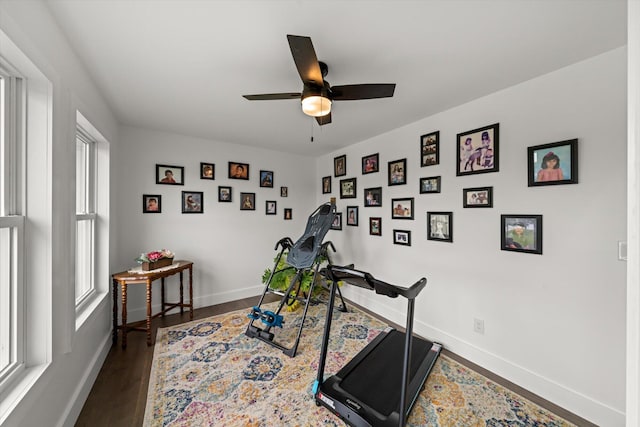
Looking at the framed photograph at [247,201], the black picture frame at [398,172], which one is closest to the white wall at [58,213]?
the framed photograph at [247,201]

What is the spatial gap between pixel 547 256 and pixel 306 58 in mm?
2221

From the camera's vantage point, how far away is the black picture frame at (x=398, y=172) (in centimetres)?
297

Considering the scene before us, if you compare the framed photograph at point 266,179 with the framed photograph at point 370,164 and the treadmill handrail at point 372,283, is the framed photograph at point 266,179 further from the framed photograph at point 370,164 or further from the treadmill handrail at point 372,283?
the treadmill handrail at point 372,283

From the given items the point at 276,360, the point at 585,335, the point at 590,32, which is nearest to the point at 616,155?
the point at 590,32

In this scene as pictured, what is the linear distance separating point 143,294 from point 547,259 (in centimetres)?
421

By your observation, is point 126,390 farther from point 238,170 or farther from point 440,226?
point 440,226

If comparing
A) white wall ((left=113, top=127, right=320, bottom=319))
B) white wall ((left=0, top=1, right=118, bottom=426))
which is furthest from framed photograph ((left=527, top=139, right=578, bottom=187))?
white wall ((left=113, top=127, right=320, bottom=319))

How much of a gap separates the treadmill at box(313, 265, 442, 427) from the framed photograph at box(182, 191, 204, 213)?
248 centimetres

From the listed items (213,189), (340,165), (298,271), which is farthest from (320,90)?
(213,189)

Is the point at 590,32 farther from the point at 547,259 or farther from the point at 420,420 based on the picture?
the point at 420,420

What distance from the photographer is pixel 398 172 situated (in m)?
3.05

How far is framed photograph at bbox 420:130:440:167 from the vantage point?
2.60m

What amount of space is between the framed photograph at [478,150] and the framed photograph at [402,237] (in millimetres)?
892

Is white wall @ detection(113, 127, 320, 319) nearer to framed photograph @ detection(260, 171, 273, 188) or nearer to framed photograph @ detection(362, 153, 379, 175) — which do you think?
framed photograph @ detection(260, 171, 273, 188)
